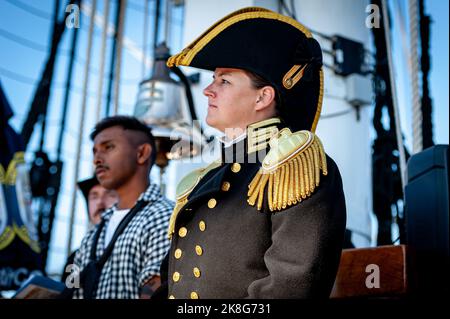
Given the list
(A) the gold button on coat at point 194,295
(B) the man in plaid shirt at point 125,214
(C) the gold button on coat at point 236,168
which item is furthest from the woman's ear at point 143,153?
(A) the gold button on coat at point 194,295

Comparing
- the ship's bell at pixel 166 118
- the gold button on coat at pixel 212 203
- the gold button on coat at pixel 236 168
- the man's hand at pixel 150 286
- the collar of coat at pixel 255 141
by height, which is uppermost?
the ship's bell at pixel 166 118

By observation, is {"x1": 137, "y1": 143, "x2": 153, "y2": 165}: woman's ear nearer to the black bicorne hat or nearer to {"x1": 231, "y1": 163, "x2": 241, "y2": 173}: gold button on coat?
the black bicorne hat

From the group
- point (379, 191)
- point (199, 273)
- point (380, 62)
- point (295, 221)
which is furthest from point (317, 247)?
point (380, 62)

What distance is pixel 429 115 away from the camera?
2.82m

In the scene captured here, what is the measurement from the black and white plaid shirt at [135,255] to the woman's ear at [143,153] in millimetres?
265

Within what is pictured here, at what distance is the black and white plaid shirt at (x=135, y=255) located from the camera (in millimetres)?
2326

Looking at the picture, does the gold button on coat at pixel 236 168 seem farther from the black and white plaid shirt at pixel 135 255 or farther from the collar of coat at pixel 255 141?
the black and white plaid shirt at pixel 135 255

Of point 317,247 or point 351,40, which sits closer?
point 317,247

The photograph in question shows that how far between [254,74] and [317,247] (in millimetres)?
477

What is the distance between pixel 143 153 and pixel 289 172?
137cm

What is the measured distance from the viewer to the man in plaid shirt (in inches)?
92.2

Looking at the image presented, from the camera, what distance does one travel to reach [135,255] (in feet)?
7.77
